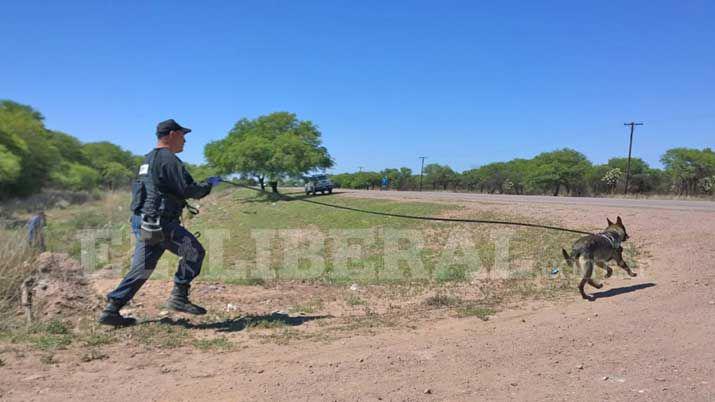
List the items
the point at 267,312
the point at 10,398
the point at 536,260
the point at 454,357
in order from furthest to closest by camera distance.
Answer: the point at 536,260 → the point at 267,312 → the point at 454,357 → the point at 10,398

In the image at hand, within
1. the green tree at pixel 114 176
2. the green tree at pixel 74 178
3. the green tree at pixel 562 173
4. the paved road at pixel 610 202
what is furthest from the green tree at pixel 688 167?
the green tree at pixel 114 176

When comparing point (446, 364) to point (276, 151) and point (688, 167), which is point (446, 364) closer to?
point (276, 151)

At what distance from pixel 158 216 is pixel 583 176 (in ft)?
159

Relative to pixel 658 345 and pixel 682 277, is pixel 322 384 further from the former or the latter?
pixel 682 277

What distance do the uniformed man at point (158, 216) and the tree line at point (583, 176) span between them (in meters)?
42.7

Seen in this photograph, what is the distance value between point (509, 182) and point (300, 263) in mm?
44820

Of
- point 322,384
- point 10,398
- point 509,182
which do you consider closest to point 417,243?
point 322,384

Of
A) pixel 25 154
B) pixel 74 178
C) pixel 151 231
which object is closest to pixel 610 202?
pixel 151 231

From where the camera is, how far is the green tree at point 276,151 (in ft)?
113

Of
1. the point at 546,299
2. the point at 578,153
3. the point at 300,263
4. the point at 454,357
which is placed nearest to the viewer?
the point at 454,357

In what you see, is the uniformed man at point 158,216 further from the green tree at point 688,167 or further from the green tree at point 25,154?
the green tree at point 688,167

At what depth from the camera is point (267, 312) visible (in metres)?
6.10

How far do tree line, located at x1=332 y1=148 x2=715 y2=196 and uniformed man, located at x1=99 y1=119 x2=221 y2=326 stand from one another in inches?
1683

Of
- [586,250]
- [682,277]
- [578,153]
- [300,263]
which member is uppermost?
[578,153]
